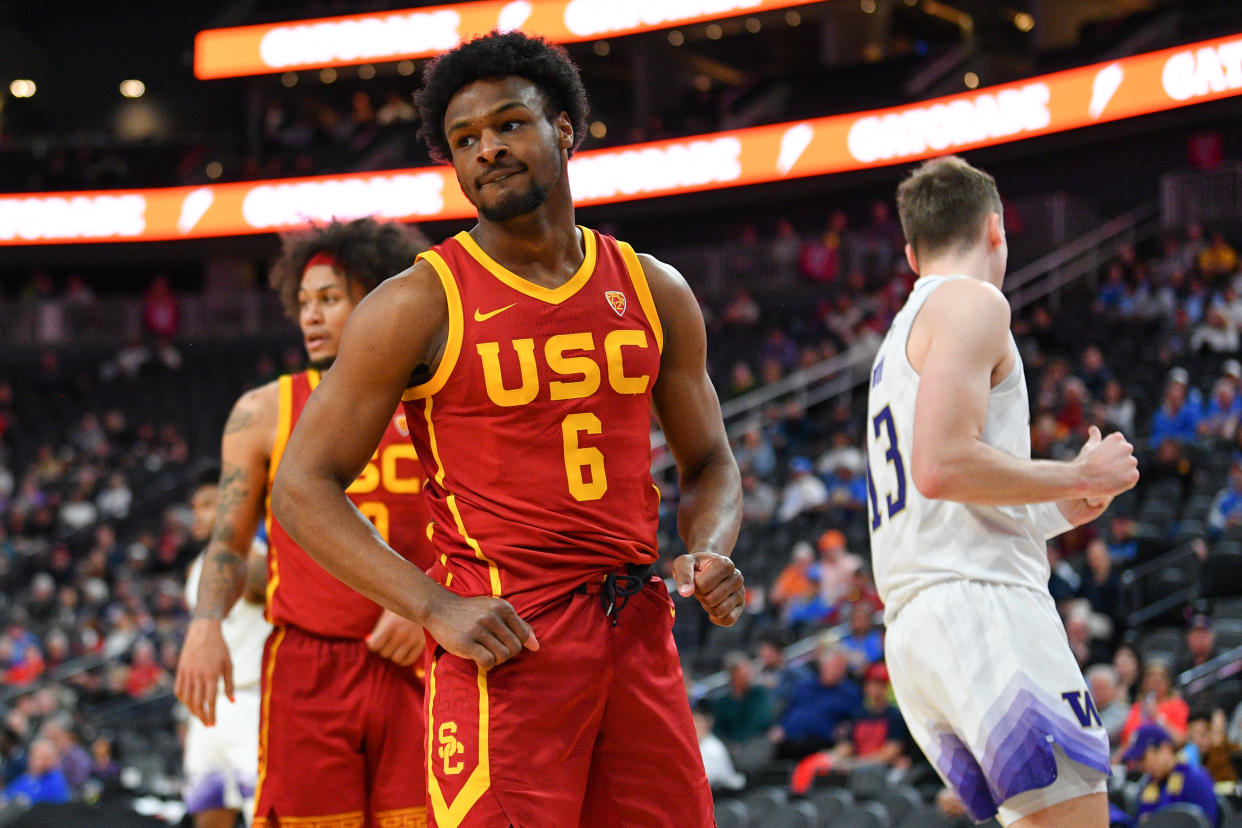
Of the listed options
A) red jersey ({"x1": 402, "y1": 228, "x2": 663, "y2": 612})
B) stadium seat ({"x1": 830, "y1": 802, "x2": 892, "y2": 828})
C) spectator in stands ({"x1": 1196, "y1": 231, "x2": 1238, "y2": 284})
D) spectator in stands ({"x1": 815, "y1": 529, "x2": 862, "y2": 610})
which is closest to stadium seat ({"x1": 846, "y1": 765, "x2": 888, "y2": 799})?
stadium seat ({"x1": 830, "y1": 802, "x2": 892, "y2": 828})

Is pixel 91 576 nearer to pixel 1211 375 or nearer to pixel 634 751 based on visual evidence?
pixel 1211 375

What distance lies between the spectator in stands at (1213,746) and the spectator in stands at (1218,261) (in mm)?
8892

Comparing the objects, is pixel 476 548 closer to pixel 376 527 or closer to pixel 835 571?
pixel 376 527

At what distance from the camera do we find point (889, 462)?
12.0 feet

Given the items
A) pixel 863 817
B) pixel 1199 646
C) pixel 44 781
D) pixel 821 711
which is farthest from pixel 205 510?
pixel 1199 646

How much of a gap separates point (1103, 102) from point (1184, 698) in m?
13.5

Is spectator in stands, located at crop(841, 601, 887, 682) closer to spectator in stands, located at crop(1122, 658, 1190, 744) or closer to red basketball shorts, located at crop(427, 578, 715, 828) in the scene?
spectator in stands, located at crop(1122, 658, 1190, 744)

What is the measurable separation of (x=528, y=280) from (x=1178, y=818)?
4.28 metres

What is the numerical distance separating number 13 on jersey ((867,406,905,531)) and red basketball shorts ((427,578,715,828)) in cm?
103

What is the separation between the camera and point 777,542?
1370 cm

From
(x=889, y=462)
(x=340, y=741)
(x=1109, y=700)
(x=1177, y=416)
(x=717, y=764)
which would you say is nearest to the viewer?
(x=889, y=462)

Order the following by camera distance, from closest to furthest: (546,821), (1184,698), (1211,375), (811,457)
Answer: (546,821)
(1184,698)
(1211,375)
(811,457)

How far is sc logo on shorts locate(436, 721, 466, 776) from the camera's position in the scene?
2695mm

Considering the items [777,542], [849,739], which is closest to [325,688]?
[849,739]
